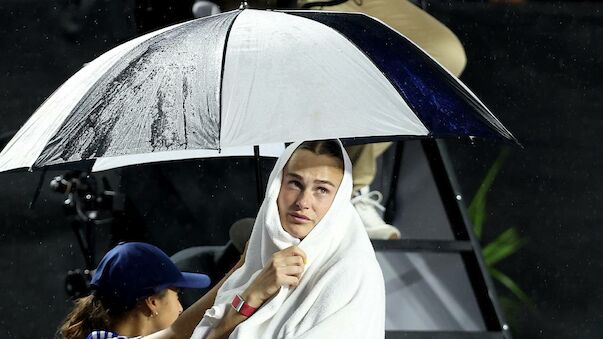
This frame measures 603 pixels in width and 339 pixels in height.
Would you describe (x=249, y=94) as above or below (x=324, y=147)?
above

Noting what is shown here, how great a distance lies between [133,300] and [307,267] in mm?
714

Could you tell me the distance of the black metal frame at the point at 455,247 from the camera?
627 cm

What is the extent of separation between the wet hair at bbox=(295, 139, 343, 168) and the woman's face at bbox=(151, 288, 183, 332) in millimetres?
715

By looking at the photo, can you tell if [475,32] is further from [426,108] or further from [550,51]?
[426,108]

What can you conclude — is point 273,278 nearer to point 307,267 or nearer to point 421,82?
point 307,267

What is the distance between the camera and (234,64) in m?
4.03

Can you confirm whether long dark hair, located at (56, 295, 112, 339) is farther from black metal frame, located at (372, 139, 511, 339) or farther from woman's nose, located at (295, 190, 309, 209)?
black metal frame, located at (372, 139, 511, 339)

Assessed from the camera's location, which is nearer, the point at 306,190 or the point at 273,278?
the point at 273,278

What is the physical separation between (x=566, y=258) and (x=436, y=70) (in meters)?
5.89

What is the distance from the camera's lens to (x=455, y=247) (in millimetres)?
6809

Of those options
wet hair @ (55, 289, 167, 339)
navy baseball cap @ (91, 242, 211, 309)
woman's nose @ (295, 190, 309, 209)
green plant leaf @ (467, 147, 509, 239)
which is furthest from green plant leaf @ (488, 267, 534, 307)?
woman's nose @ (295, 190, 309, 209)

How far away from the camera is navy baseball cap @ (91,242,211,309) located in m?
4.25

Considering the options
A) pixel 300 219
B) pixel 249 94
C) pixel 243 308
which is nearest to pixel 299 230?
pixel 300 219

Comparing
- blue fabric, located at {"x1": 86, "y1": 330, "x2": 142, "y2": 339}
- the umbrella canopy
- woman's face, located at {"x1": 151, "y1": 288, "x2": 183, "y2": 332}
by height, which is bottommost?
woman's face, located at {"x1": 151, "y1": 288, "x2": 183, "y2": 332}
